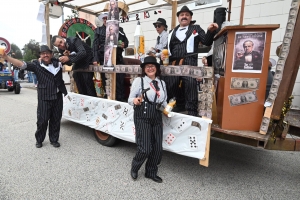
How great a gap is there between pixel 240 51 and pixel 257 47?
0.17 m

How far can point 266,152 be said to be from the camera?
12.4ft

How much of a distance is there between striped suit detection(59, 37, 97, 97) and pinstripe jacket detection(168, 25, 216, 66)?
1.62 m

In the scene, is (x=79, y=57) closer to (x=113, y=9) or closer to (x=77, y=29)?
(x=113, y=9)

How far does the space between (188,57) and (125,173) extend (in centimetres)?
182

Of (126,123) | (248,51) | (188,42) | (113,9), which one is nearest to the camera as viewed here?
(248,51)

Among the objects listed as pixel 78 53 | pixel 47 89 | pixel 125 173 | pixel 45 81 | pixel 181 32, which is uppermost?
pixel 181 32

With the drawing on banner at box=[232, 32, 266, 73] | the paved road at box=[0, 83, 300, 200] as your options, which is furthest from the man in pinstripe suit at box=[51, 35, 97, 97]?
the drawing on banner at box=[232, 32, 266, 73]

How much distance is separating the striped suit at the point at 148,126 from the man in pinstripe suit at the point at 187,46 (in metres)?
0.43

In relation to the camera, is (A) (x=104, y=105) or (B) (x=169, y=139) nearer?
(B) (x=169, y=139)

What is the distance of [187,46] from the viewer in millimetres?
3055

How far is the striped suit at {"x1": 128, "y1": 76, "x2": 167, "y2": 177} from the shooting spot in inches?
102

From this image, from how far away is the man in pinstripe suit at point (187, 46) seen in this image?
2.90 metres

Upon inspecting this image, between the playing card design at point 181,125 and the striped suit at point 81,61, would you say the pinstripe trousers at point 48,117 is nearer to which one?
the striped suit at point 81,61

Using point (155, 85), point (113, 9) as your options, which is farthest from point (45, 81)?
point (155, 85)
